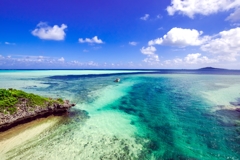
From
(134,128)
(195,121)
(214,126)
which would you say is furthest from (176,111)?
(134,128)

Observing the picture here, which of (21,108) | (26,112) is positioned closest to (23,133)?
(26,112)

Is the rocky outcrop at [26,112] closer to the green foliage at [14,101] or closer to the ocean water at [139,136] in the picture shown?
the green foliage at [14,101]

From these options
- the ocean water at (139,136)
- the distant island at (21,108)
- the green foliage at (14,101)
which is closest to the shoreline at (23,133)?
the ocean water at (139,136)

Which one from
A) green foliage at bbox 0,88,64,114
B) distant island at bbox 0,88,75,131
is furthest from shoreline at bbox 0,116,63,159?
green foliage at bbox 0,88,64,114

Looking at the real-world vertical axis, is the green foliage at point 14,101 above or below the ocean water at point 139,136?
above

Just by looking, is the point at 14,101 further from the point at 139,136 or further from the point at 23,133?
Result: the point at 139,136

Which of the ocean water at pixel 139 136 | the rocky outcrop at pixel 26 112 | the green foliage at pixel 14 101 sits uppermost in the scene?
the green foliage at pixel 14 101

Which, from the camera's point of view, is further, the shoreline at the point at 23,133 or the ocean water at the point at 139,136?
the shoreline at the point at 23,133

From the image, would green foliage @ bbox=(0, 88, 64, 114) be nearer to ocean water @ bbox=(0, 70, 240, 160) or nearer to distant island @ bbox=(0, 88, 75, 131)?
distant island @ bbox=(0, 88, 75, 131)

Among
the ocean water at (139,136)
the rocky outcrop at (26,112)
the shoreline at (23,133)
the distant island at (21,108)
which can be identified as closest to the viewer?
the ocean water at (139,136)
